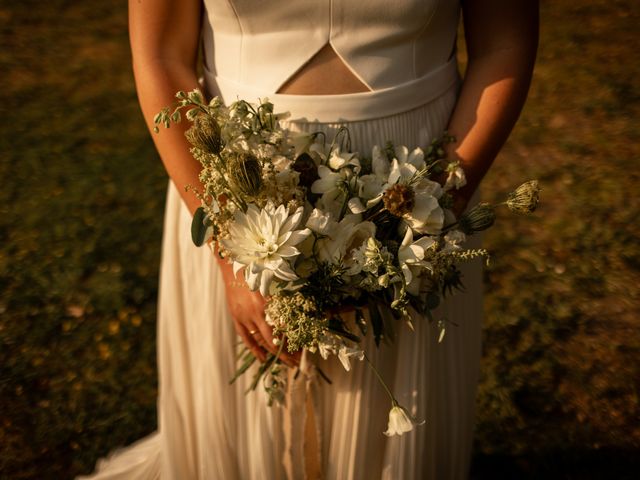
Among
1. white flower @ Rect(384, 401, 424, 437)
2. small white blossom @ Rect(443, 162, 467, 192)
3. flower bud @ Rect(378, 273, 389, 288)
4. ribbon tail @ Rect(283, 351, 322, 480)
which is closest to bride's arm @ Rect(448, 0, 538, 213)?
small white blossom @ Rect(443, 162, 467, 192)

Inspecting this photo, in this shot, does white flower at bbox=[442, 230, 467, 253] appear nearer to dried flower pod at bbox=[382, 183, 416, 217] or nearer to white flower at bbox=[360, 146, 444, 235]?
white flower at bbox=[360, 146, 444, 235]

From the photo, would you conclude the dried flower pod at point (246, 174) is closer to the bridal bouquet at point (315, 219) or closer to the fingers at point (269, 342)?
the bridal bouquet at point (315, 219)

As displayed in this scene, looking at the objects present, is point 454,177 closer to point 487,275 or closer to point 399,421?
point 399,421

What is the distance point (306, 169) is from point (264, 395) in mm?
881

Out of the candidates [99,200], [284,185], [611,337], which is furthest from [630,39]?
[284,185]

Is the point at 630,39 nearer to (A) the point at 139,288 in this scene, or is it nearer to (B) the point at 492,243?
(B) the point at 492,243

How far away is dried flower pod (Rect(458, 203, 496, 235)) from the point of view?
1501 millimetres

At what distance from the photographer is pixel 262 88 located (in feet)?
5.52

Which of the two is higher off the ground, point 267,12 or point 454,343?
point 267,12

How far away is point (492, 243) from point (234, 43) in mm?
3142

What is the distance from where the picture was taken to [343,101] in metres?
1.66

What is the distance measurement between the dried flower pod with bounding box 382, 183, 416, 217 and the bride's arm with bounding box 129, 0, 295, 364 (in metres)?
0.51

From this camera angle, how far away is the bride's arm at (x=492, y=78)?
172 centimetres

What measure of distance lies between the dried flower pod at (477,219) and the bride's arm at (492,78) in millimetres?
171
